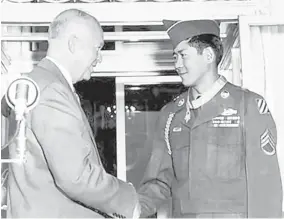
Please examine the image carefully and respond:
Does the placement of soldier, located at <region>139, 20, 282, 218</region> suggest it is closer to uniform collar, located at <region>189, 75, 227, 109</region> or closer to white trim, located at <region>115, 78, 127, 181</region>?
uniform collar, located at <region>189, 75, 227, 109</region>

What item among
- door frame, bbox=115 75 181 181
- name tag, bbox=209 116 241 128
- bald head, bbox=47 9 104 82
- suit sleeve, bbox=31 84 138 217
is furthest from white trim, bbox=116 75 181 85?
suit sleeve, bbox=31 84 138 217

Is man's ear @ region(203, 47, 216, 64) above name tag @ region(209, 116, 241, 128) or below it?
above

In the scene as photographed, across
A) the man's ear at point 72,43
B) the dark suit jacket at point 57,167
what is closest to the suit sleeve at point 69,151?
the dark suit jacket at point 57,167

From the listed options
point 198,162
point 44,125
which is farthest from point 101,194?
point 198,162

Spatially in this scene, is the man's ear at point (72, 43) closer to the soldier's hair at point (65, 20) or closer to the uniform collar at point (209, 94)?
the soldier's hair at point (65, 20)

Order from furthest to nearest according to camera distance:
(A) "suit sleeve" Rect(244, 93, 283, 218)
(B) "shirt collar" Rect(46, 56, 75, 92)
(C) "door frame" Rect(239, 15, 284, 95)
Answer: (C) "door frame" Rect(239, 15, 284, 95) → (A) "suit sleeve" Rect(244, 93, 283, 218) → (B) "shirt collar" Rect(46, 56, 75, 92)

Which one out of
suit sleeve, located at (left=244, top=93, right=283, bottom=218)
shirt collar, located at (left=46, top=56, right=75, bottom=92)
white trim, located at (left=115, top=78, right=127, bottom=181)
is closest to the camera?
shirt collar, located at (left=46, top=56, right=75, bottom=92)

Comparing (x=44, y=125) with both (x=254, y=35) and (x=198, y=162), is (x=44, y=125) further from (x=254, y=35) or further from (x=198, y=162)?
(x=254, y=35)

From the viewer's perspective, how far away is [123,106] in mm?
1801

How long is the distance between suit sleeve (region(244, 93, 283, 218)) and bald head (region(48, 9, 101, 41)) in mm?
461

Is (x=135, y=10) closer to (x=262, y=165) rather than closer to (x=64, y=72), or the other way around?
(x=64, y=72)

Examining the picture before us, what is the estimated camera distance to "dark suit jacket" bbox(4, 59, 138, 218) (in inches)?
46.3

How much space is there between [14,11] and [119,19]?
273mm

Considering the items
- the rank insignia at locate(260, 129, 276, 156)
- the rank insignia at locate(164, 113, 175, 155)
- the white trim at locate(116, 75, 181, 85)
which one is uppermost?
the white trim at locate(116, 75, 181, 85)
